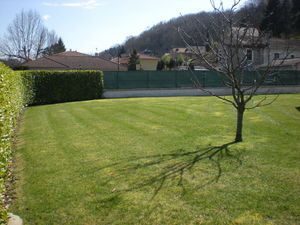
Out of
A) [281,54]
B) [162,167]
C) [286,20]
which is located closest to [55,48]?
[286,20]

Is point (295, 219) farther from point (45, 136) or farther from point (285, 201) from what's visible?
point (45, 136)

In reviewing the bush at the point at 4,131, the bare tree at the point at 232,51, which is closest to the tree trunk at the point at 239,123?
the bare tree at the point at 232,51

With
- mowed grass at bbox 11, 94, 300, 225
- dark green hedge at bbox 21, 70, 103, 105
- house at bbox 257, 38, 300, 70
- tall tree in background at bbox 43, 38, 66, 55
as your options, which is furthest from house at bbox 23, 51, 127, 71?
mowed grass at bbox 11, 94, 300, 225

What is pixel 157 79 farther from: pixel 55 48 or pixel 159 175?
pixel 55 48

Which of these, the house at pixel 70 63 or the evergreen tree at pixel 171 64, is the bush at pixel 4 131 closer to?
the house at pixel 70 63

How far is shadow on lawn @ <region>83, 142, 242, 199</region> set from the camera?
4766 millimetres

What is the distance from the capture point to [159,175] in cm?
507

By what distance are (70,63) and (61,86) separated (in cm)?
2006

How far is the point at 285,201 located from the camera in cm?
395

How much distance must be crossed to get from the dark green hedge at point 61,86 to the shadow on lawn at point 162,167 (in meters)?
14.0

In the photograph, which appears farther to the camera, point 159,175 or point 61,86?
point 61,86

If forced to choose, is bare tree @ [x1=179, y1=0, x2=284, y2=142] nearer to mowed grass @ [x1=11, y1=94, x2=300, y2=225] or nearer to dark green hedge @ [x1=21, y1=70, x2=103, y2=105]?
mowed grass @ [x1=11, y1=94, x2=300, y2=225]

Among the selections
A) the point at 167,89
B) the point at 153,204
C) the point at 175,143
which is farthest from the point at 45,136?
the point at 167,89

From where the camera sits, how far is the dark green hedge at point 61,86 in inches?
745
